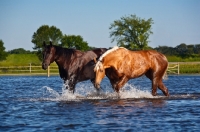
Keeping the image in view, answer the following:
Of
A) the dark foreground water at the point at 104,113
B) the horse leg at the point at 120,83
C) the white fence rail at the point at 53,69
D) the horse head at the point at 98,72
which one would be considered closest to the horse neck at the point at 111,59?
the horse head at the point at 98,72

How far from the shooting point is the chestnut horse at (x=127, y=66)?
14.0m

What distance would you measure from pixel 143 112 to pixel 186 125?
6.37ft

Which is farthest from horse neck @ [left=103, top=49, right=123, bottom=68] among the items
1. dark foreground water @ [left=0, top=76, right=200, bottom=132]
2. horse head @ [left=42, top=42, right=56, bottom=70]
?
horse head @ [left=42, top=42, right=56, bottom=70]

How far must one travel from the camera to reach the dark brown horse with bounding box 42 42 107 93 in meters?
14.8

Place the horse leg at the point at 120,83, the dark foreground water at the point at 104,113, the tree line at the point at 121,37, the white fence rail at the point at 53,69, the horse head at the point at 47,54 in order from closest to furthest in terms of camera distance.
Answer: the dark foreground water at the point at 104,113, the horse leg at the point at 120,83, the horse head at the point at 47,54, the white fence rail at the point at 53,69, the tree line at the point at 121,37

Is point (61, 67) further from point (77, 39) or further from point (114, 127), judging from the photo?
point (77, 39)

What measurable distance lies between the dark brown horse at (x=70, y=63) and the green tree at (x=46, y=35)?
61.6 metres

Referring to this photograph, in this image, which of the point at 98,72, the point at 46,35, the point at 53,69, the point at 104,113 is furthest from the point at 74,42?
the point at 104,113

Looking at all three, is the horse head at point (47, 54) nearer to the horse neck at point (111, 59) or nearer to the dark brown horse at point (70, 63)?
the dark brown horse at point (70, 63)

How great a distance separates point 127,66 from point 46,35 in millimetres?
64553

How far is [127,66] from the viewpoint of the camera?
1444 cm

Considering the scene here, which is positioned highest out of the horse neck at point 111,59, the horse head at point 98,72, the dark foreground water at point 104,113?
the horse neck at point 111,59

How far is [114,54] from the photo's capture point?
14289mm

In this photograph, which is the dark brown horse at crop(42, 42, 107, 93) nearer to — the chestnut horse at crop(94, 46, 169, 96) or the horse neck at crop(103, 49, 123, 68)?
the chestnut horse at crop(94, 46, 169, 96)
